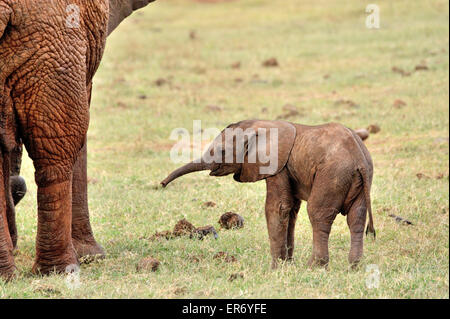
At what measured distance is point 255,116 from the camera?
13.3m

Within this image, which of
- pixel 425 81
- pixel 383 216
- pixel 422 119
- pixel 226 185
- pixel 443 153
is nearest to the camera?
pixel 383 216

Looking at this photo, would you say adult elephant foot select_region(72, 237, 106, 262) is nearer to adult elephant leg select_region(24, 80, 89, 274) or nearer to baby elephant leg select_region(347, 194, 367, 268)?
adult elephant leg select_region(24, 80, 89, 274)

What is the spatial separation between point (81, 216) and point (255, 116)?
267 inches

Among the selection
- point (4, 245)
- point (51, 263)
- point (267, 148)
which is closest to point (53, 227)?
point (51, 263)

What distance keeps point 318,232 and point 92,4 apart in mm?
2210

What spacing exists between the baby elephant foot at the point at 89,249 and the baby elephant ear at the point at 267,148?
141 centimetres

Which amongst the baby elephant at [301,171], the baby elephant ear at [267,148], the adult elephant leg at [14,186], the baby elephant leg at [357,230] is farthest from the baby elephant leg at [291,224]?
the adult elephant leg at [14,186]

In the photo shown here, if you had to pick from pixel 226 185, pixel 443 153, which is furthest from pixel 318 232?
pixel 443 153

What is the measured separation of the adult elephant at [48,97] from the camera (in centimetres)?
531

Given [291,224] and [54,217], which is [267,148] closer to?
[291,224]

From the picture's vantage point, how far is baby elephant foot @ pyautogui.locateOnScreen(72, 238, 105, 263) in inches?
261

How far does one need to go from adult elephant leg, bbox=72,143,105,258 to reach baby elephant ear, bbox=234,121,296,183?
4.58 feet
